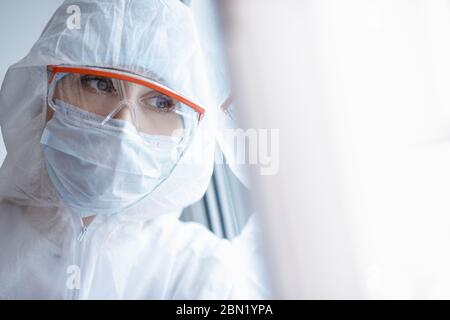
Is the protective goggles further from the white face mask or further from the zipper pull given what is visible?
the zipper pull

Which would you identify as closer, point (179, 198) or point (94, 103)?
point (94, 103)

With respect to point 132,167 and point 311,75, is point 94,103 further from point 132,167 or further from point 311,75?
point 311,75

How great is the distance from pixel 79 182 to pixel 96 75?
0.61 ft

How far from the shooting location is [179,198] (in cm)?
73

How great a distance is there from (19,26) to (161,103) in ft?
1.06

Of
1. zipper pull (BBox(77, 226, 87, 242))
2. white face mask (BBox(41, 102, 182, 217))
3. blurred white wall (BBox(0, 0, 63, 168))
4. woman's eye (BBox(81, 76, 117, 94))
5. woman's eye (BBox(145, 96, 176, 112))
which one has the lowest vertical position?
zipper pull (BBox(77, 226, 87, 242))

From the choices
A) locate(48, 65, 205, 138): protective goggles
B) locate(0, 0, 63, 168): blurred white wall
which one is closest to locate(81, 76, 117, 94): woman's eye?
locate(48, 65, 205, 138): protective goggles

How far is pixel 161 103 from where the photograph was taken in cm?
66

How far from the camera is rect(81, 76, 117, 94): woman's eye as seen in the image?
0.63m

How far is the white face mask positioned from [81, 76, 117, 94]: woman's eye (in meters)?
0.05

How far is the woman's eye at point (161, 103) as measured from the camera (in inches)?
25.3

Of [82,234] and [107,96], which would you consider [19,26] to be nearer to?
[107,96]
